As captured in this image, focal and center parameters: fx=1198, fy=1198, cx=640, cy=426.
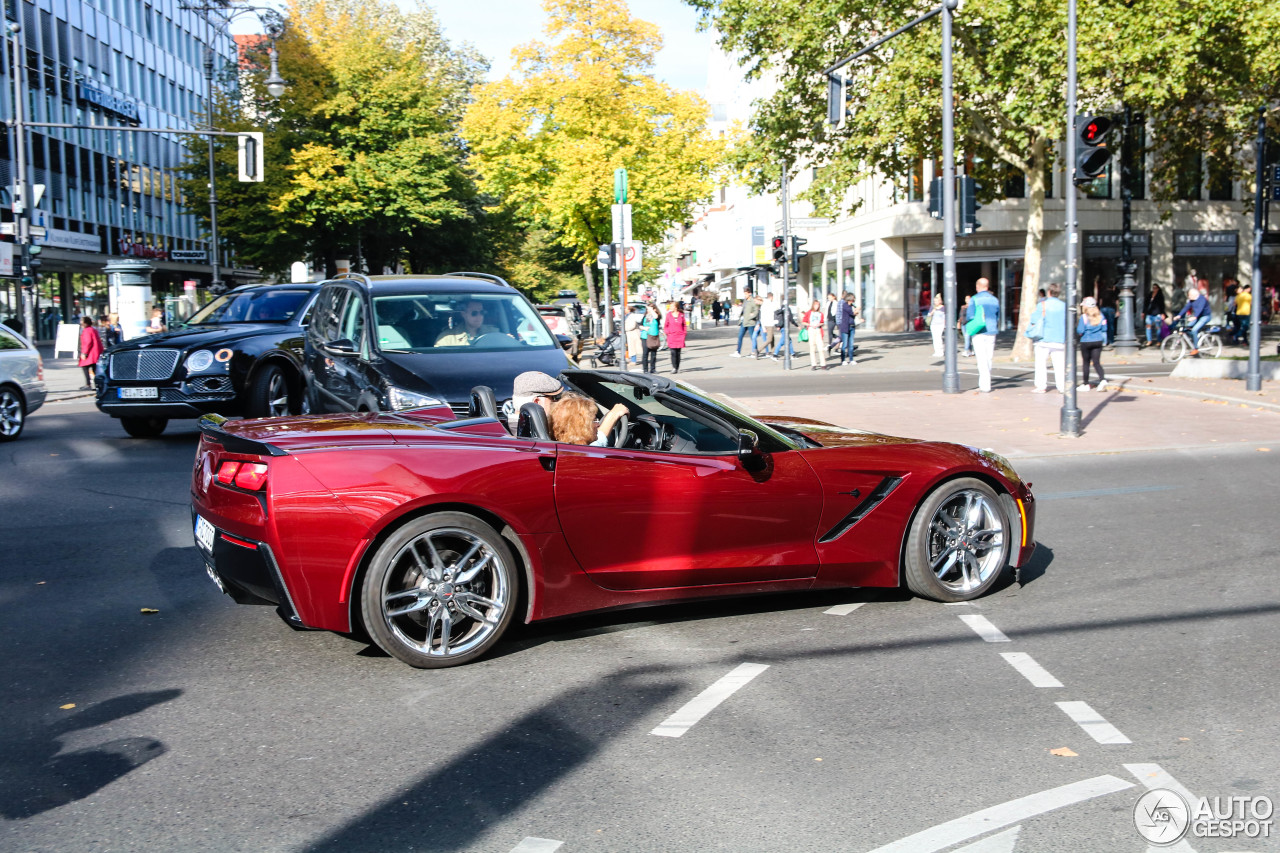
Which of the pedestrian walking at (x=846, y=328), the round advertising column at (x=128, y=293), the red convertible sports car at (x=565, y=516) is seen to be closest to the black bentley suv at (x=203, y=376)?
the red convertible sports car at (x=565, y=516)

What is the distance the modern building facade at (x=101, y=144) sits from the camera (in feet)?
159

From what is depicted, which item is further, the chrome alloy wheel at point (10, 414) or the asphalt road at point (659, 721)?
the chrome alloy wheel at point (10, 414)

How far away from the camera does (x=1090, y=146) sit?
13.2 meters

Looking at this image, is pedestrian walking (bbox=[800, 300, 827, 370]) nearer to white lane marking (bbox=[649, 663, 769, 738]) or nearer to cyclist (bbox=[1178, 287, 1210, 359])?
cyclist (bbox=[1178, 287, 1210, 359])

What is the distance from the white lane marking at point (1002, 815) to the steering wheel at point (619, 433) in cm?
282

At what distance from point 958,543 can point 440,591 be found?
275 centimetres

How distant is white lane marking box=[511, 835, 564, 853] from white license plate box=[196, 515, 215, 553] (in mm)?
2467

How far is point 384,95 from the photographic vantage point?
4588 cm

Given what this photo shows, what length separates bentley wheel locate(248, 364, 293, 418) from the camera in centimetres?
1327

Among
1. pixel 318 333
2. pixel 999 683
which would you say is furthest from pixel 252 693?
pixel 318 333

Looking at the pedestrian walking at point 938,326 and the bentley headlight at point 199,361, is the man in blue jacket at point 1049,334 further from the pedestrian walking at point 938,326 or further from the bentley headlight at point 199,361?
the bentley headlight at point 199,361

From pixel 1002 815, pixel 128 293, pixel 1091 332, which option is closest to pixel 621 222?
pixel 1091 332

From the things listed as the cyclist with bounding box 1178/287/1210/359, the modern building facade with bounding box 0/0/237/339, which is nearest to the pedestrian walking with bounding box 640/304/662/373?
the cyclist with bounding box 1178/287/1210/359

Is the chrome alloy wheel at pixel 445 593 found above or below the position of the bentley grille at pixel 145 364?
below
